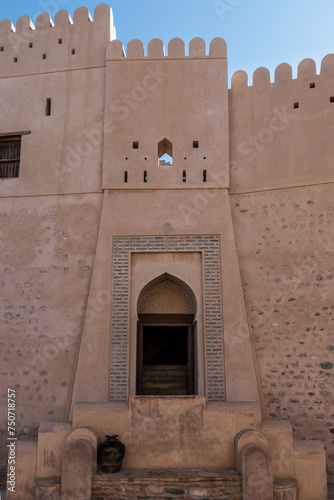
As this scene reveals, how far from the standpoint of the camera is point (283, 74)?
1038 centimetres

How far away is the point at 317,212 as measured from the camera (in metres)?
9.55

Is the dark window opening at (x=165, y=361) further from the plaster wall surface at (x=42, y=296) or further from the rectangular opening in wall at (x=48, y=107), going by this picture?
the rectangular opening in wall at (x=48, y=107)

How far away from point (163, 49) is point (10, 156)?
12.2 ft

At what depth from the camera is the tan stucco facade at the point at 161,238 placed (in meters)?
8.67

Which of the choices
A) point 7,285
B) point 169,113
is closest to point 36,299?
point 7,285

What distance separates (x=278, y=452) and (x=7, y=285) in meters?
5.46

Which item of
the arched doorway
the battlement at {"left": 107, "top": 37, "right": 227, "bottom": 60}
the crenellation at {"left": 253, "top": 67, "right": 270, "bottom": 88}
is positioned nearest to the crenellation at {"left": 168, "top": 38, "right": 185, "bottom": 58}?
the battlement at {"left": 107, "top": 37, "right": 227, "bottom": 60}

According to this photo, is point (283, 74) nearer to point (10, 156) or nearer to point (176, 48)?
point (176, 48)

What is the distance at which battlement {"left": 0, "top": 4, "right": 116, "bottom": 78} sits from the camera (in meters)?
10.9

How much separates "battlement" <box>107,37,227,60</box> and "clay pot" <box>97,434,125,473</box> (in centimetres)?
726

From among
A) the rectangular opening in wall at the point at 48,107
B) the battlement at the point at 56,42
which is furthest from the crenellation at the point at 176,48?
the rectangular opening in wall at the point at 48,107

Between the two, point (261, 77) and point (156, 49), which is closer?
point (261, 77)

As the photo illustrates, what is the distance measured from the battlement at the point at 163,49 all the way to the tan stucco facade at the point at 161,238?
0.03 m

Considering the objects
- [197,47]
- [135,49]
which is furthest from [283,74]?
[135,49]
